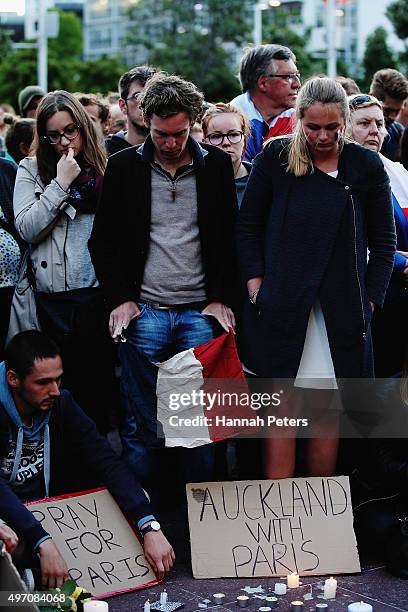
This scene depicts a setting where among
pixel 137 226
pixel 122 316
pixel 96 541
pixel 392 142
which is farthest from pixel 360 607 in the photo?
pixel 392 142

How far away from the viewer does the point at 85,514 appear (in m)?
4.44

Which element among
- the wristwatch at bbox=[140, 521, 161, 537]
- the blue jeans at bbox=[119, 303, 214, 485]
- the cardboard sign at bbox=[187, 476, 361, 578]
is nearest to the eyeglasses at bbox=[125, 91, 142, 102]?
the blue jeans at bbox=[119, 303, 214, 485]

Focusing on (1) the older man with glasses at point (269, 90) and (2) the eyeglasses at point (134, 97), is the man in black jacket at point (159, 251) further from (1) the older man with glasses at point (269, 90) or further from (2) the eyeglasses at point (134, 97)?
(1) the older man with glasses at point (269, 90)

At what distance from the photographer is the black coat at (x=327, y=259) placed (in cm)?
Result: 441

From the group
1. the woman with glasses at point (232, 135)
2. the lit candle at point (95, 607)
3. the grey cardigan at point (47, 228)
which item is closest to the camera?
the lit candle at point (95, 607)

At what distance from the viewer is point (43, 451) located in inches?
175

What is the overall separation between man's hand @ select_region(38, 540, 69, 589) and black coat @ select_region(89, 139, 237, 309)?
1.10 meters

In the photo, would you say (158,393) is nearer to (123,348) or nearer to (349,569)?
(123,348)

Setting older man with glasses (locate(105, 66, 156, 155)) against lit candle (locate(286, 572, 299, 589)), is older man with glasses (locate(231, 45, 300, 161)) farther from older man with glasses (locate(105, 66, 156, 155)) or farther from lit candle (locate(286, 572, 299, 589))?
lit candle (locate(286, 572, 299, 589))

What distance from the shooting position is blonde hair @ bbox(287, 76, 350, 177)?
4.34 m

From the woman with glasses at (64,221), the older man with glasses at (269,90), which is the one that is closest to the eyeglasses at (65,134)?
the woman with glasses at (64,221)

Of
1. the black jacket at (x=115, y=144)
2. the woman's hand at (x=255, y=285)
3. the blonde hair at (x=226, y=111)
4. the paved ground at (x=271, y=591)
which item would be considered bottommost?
the paved ground at (x=271, y=591)

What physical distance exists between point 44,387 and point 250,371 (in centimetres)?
91

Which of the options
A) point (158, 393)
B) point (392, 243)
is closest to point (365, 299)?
point (392, 243)
